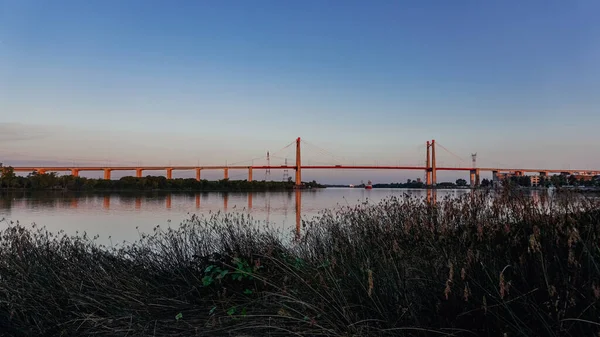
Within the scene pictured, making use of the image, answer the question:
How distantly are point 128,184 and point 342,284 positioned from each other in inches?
3522

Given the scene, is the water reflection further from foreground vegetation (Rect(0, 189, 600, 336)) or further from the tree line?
the tree line

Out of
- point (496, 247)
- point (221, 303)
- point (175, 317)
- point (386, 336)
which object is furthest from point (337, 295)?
point (175, 317)

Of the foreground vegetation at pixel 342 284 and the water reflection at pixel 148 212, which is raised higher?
the foreground vegetation at pixel 342 284

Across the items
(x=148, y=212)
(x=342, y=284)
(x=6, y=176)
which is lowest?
(x=148, y=212)

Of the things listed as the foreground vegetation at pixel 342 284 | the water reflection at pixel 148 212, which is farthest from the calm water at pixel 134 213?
the foreground vegetation at pixel 342 284

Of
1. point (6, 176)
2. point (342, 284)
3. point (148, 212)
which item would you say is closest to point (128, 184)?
point (6, 176)

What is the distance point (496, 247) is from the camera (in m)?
2.59

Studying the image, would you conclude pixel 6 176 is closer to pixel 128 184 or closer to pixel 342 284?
pixel 128 184

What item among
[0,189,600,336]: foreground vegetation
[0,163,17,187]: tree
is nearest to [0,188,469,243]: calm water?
[0,189,600,336]: foreground vegetation

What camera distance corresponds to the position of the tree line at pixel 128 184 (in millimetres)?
76125

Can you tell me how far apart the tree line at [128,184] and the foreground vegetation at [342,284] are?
73.1 m

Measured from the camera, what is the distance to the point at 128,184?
3359 inches

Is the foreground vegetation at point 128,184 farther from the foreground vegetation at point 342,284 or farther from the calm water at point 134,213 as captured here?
the foreground vegetation at point 342,284

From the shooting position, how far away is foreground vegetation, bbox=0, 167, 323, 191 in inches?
2997
